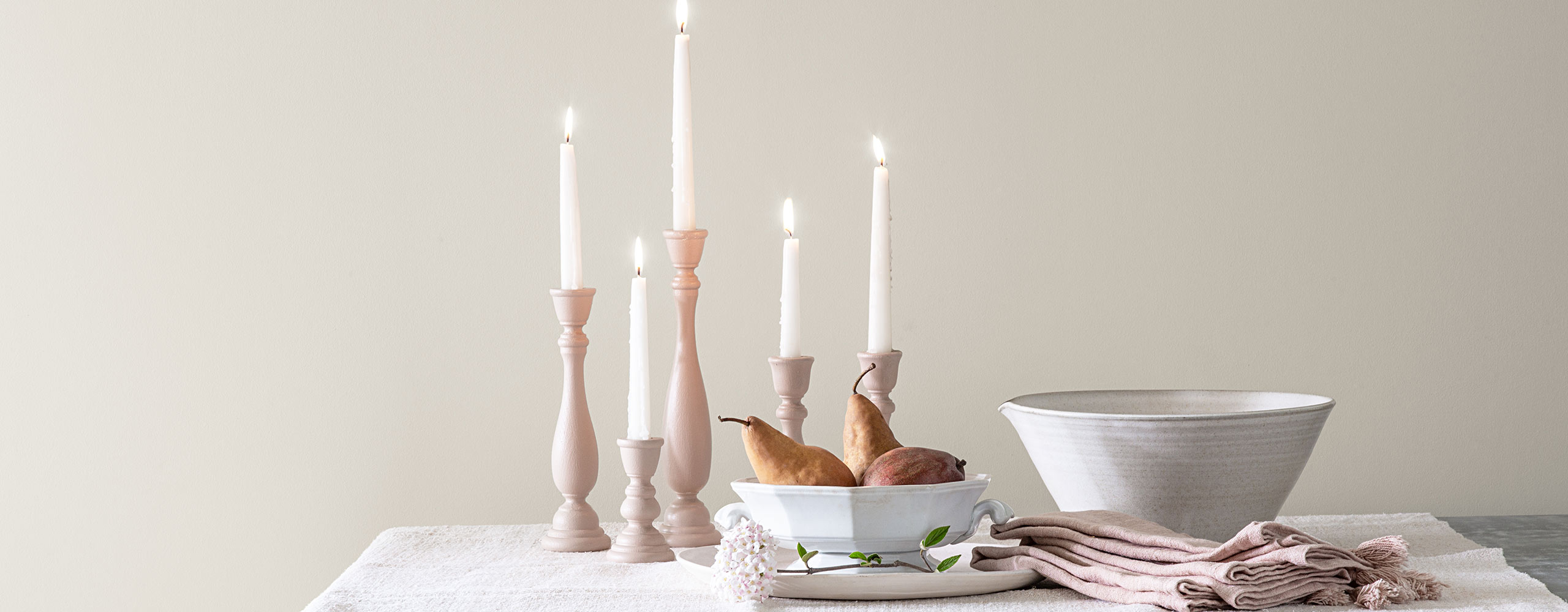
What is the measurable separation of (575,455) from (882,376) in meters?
0.27

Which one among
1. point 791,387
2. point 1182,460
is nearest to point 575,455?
point 791,387

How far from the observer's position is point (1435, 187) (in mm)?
1317

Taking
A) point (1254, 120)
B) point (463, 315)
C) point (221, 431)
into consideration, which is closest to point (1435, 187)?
point (1254, 120)

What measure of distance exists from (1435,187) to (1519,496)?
342mm

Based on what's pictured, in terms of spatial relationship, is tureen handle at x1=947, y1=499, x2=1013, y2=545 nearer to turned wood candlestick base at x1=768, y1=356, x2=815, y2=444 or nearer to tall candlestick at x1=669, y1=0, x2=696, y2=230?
turned wood candlestick base at x1=768, y1=356, x2=815, y2=444

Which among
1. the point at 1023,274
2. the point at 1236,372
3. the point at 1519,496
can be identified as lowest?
the point at 1519,496

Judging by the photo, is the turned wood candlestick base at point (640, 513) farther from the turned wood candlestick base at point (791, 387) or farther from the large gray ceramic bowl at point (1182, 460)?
the large gray ceramic bowl at point (1182, 460)

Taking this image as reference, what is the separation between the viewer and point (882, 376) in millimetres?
1078

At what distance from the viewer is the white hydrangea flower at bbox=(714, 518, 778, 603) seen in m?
0.82

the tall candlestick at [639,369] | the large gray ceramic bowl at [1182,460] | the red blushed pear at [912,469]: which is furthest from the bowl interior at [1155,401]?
the tall candlestick at [639,369]

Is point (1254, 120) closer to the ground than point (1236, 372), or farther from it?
farther from it

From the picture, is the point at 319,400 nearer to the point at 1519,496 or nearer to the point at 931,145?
the point at 931,145

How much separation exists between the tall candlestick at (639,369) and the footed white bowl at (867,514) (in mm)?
157

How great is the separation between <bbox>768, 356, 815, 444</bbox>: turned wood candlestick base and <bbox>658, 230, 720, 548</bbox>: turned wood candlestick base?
0.06m
